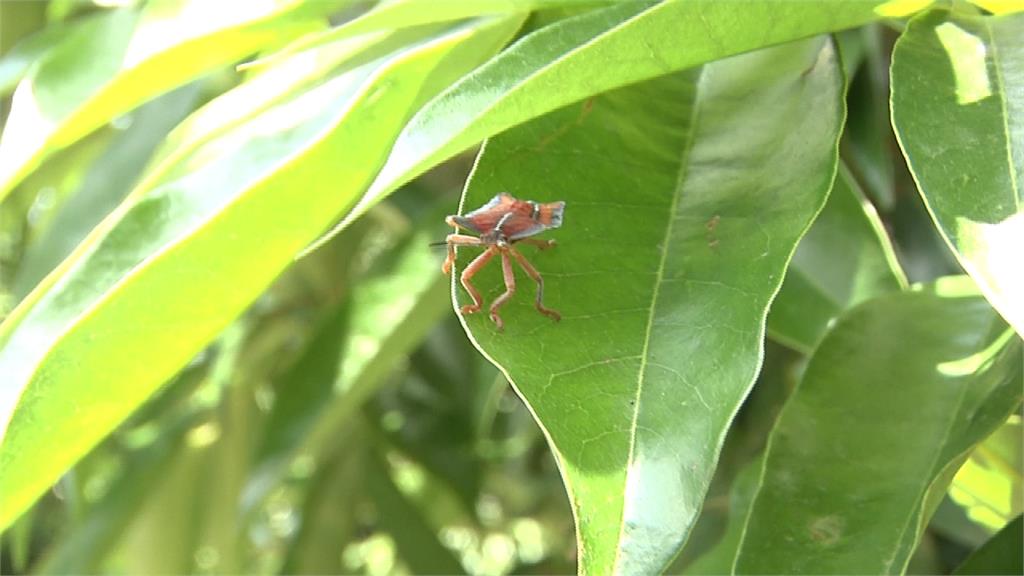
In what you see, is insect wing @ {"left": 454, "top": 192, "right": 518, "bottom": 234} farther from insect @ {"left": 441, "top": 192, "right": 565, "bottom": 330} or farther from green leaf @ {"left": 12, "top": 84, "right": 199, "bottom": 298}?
green leaf @ {"left": 12, "top": 84, "right": 199, "bottom": 298}

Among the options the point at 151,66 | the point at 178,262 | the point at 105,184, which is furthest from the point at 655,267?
the point at 105,184

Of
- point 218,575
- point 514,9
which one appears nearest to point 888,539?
point 514,9

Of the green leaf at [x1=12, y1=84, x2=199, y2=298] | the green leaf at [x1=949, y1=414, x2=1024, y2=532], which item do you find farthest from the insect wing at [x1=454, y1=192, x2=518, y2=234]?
the green leaf at [x1=12, y1=84, x2=199, y2=298]

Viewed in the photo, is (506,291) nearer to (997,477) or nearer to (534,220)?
(534,220)

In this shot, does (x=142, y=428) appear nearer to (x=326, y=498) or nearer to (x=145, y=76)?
(x=326, y=498)

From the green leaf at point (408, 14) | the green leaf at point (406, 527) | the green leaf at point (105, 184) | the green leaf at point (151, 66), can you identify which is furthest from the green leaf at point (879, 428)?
the green leaf at point (406, 527)
